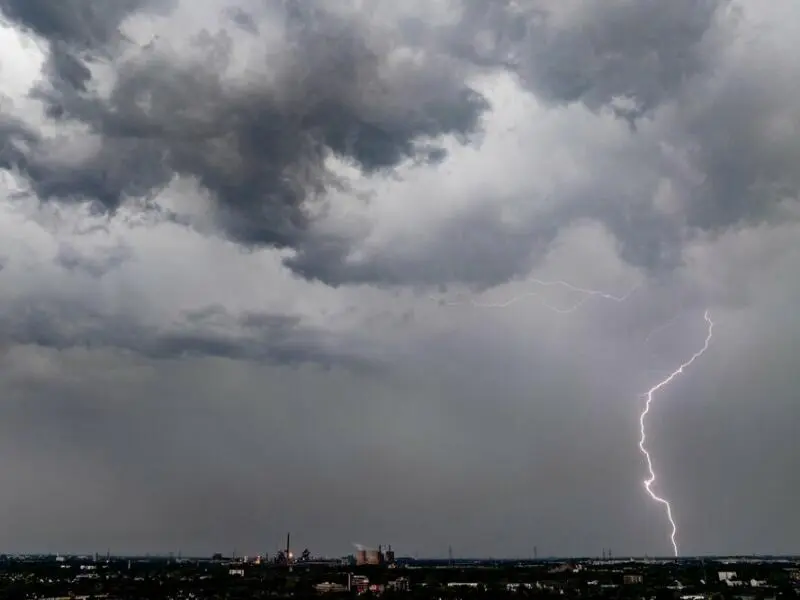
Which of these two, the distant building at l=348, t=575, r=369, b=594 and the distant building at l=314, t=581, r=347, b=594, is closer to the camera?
the distant building at l=314, t=581, r=347, b=594

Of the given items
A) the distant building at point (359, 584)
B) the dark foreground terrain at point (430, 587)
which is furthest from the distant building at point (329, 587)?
the distant building at point (359, 584)

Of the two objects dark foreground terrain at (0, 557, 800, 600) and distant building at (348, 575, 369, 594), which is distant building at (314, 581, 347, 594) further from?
distant building at (348, 575, 369, 594)

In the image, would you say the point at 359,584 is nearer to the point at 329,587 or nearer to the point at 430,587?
the point at 329,587

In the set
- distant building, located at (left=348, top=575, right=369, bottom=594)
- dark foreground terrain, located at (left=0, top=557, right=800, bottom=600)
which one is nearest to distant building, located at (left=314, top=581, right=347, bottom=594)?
dark foreground terrain, located at (left=0, top=557, right=800, bottom=600)

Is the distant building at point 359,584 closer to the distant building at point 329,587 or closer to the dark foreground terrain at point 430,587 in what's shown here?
the dark foreground terrain at point 430,587

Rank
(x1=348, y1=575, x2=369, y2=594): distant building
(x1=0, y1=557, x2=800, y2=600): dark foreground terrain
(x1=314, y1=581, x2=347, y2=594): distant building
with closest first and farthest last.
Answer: (x1=0, y1=557, x2=800, y2=600): dark foreground terrain, (x1=314, y1=581, x2=347, y2=594): distant building, (x1=348, y1=575, x2=369, y2=594): distant building

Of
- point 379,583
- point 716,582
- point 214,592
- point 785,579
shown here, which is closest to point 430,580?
point 379,583

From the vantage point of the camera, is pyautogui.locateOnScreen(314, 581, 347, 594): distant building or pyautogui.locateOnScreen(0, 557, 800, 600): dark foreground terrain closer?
pyautogui.locateOnScreen(0, 557, 800, 600): dark foreground terrain

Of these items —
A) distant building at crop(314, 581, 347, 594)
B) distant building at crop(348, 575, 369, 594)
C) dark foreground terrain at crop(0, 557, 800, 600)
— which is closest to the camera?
dark foreground terrain at crop(0, 557, 800, 600)

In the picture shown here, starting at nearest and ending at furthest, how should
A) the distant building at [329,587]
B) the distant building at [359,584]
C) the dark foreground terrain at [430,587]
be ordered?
the dark foreground terrain at [430,587] < the distant building at [329,587] < the distant building at [359,584]

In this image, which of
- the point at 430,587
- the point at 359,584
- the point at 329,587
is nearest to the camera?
the point at 329,587

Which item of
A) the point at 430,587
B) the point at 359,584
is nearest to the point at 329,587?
the point at 359,584

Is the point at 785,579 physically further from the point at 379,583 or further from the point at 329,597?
the point at 329,597
